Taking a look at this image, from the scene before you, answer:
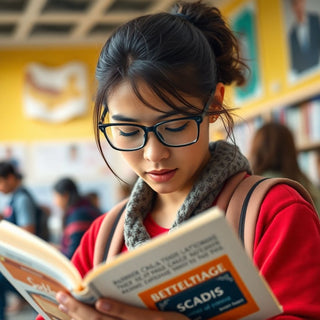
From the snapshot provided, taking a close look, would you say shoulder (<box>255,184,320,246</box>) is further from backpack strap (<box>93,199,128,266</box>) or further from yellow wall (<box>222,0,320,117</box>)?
yellow wall (<box>222,0,320,117</box>)

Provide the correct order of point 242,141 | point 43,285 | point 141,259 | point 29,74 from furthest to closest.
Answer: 1. point 29,74
2. point 242,141
3. point 43,285
4. point 141,259

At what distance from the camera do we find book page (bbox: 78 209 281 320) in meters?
0.76

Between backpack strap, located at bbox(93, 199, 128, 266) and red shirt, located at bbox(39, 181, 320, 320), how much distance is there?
32 centimetres

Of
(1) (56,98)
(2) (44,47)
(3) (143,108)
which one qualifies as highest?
(2) (44,47)

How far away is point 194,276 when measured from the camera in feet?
2.67

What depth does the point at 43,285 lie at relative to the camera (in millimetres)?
942

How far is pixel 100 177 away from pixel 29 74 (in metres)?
1.54

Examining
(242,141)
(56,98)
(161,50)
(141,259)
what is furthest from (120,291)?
(56,98)

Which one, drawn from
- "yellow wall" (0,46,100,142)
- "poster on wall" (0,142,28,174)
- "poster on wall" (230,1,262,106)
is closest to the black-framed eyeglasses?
"poster on wall" (230,1,262,106)

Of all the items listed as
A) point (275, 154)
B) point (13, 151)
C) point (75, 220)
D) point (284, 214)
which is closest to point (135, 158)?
point (284, 214)

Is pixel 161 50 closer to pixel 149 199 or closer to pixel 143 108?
pixel 143 108

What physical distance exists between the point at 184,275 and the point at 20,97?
6.51m

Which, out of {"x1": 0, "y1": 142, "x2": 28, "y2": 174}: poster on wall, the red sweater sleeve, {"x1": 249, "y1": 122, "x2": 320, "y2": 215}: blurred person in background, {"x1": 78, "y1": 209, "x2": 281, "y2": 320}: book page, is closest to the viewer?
{"x1": 78, "y1": 209, "x2": 281, "y2": 320}: book page

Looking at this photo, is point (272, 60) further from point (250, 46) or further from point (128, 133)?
point (128, 133)
